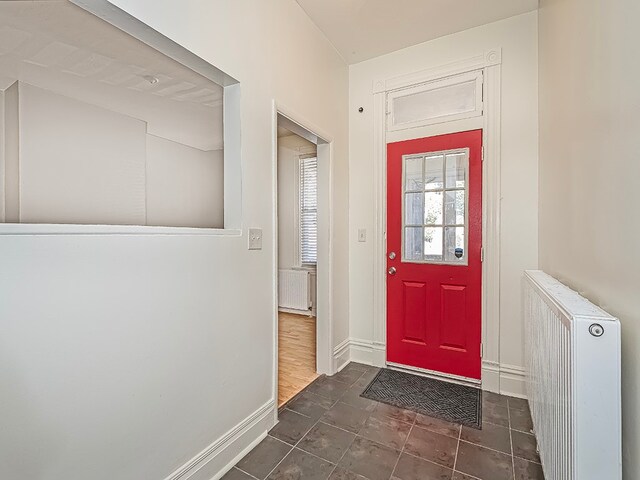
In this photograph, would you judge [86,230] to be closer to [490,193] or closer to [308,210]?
[490,193]

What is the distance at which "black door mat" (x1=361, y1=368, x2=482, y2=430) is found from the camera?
6.68 ft

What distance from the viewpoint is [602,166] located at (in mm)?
1019

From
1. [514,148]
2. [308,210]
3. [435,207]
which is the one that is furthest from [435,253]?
[308,210]

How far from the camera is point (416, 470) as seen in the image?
5.09 feet

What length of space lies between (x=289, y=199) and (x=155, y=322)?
11.3 feet

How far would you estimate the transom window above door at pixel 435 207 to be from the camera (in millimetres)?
2473

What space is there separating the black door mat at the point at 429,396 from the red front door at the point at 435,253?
14cm

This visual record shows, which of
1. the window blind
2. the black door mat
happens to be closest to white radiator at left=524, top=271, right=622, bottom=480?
the black door mat

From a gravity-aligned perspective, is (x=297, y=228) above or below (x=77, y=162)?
below

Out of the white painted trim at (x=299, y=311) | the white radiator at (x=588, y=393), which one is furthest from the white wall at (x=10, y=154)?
the white painted trim at (x=299, y=311)

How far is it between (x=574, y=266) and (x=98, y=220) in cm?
201

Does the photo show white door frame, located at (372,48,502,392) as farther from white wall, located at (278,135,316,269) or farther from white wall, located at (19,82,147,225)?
white wall, located at (278,135,316,269)

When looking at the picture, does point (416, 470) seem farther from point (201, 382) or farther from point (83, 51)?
point (83, 51)

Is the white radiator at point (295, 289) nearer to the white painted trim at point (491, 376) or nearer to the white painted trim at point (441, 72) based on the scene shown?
the white painted trim at point (491, 376)
